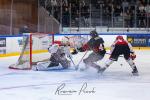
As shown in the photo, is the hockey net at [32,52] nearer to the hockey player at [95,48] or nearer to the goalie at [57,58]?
the goalie at [57,58]

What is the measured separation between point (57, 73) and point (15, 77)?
4.09 ft

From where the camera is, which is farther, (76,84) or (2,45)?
(2,45)

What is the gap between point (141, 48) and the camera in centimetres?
2017

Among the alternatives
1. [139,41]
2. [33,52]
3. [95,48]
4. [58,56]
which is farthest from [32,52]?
[139,41]

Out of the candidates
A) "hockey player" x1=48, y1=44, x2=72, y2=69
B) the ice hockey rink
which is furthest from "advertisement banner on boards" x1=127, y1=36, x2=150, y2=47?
"hockey player" x1=48, y1=44, x2=72, y2=69

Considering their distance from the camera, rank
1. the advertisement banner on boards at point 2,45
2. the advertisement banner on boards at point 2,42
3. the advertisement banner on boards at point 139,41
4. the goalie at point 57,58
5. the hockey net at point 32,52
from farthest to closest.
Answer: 1. the advertisement banner on boards at point 139,41
2. the advertisement banner on boards at point 2,42
3. the advertisement banner on boards at point 2,45
4. the hockey net at point 32,52
5. the goalie at point 57,58

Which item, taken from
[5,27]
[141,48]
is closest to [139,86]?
[5,27]

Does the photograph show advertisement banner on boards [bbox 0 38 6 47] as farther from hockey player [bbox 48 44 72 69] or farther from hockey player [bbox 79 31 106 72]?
hockey player [bbox 79 31 106 72]

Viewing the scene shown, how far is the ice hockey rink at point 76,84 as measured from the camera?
775cm

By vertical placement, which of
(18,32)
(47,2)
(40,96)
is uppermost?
(47,2)

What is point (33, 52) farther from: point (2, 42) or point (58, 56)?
point (2, 42)

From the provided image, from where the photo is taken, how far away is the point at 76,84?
30.5 ft

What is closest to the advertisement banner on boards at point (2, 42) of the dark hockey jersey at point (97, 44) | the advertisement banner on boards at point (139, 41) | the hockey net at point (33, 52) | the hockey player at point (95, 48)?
the hockey net at point (33, 52)

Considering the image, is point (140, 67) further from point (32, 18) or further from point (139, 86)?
point (32, 18)
